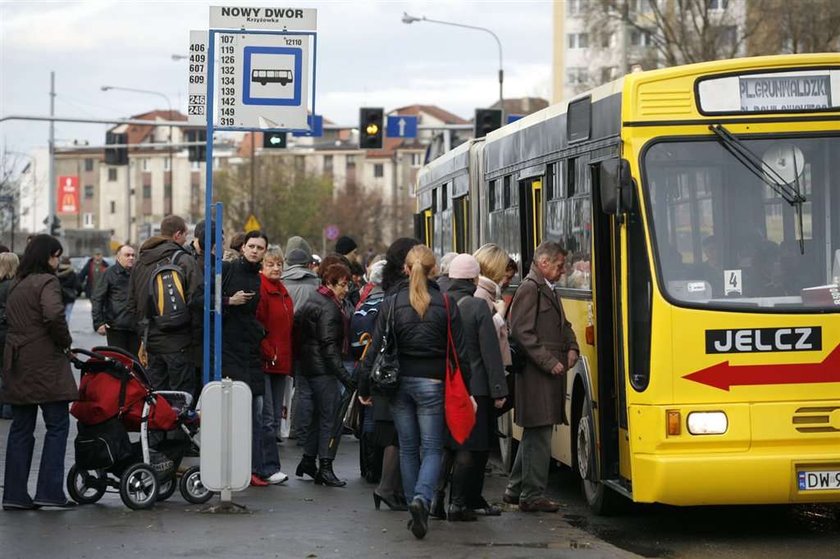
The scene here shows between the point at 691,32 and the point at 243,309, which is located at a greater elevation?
the point at 691,32

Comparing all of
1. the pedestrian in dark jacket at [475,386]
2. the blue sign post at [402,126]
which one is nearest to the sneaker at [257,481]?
the pedestrian in dark jacket at [475,386]

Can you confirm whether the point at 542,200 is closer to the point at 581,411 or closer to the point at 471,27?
the point at 581,411

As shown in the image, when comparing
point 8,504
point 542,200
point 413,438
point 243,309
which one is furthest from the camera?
point 542,200

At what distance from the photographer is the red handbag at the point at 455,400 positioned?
10.2 meters

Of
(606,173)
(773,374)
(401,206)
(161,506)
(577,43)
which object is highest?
(577,43)

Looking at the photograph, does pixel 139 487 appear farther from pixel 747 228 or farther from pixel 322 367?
pixel 747 228

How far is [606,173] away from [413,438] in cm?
210

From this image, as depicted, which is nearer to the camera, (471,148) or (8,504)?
(8,504)

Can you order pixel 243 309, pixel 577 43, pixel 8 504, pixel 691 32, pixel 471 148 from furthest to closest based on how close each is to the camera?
pixel 577 43
pixel 691 32
pixel 471 148
pixel 243 309
pixel 8 504

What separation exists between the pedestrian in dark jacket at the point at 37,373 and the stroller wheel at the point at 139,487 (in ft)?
1.54

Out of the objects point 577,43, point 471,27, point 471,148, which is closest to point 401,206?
point 577,43

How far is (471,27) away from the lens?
57.7 meters

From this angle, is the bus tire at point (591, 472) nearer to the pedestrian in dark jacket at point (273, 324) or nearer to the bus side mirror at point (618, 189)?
the bus side mirror at point (618, 189)

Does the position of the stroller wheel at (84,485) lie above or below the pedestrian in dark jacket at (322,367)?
below
